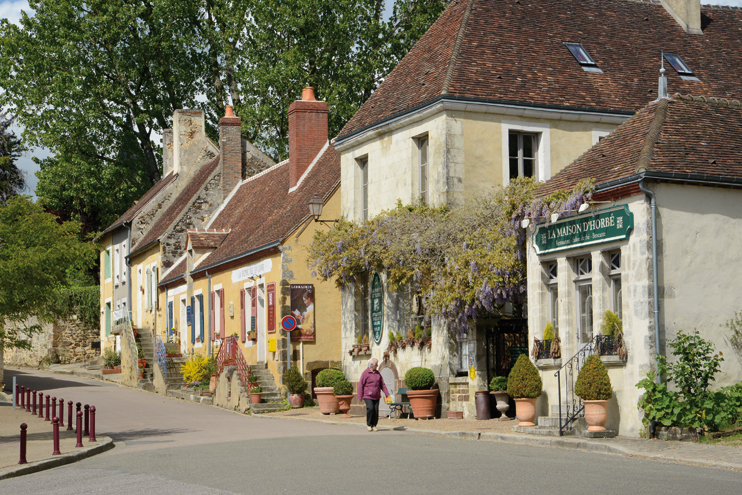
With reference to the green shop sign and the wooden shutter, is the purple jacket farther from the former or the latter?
the wooden shutter

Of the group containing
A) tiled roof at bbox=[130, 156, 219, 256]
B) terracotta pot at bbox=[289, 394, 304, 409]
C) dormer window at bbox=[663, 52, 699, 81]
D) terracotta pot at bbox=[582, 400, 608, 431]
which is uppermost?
dormer window at bbox=[663, 52, 699, 81]

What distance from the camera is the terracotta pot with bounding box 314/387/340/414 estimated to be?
77.7 feet

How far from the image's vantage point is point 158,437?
1855 cm

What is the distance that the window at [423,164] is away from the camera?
22386mm

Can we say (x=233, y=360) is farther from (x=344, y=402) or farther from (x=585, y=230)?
(x=585, y=230)

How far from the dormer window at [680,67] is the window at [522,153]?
4.27m

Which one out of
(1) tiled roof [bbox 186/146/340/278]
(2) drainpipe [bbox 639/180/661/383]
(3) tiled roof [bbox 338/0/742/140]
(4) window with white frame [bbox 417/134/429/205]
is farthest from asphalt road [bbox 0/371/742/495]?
(1) tiled roof [bbox 186/146/340/278]

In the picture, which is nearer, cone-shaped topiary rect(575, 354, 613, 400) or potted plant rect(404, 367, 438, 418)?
cone-shaped topiary rect(575, 354, 613, 400)

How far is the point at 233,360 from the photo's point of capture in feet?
91.9

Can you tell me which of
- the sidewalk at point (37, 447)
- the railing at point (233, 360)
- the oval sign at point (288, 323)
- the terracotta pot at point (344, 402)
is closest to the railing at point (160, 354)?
the railing at point (233, 360)

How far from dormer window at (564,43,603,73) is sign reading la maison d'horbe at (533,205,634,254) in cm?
629

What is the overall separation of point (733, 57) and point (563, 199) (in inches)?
401

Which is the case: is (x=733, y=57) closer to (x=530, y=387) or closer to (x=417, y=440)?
(x=530, y=387)

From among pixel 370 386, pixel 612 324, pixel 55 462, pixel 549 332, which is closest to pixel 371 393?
pixel 370 386
